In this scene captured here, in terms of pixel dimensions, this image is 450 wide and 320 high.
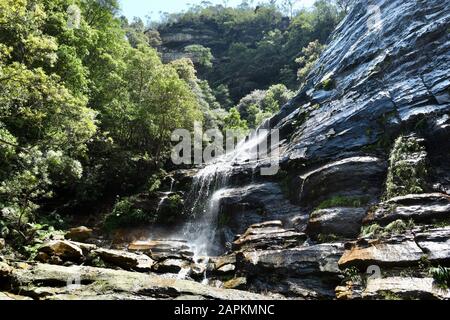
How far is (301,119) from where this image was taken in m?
21.3

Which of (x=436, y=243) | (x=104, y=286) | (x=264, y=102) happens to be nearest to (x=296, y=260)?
(x=436, y=243)

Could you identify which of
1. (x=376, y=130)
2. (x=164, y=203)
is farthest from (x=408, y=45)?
(x=164, y=203)

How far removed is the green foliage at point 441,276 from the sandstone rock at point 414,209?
7.91 feet

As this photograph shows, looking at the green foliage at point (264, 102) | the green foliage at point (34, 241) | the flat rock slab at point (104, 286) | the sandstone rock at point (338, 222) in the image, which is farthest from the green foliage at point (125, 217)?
the green foliage at point (264, 102)

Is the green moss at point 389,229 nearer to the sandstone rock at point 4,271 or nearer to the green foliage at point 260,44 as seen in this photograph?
the sandstone rock at point 4,271

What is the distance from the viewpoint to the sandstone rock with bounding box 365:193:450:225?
10.0 meters

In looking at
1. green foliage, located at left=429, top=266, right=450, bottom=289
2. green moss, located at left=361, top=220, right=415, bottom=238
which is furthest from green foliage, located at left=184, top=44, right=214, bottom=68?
green foliage, located at left=429, top=266, right=450, bottom=289

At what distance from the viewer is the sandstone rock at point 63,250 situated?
1062cm

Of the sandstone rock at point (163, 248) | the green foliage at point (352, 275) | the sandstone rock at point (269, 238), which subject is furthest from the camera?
the sandstone rock at point (163, 248)

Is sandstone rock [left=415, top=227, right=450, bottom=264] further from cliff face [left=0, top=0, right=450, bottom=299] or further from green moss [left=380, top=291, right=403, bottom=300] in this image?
green moss [left=380, top=291, right=403, bottom=300]

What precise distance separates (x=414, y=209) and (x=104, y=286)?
8.40m

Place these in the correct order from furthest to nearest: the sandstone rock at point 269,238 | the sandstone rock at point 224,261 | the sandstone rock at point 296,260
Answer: the sandstone rock at point 224,261 → the sandstone rock at point 269,238 → the sandstone rock at point 296,260
